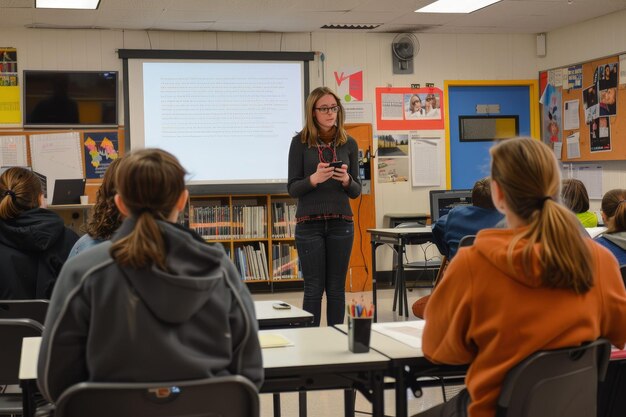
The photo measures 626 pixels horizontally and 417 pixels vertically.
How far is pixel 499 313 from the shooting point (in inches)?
70.4

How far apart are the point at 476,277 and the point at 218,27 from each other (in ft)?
20.6

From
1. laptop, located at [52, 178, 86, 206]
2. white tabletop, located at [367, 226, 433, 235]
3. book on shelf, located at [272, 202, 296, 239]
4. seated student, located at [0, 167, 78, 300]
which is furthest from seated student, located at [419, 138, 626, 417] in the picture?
book on shelf, located at [272, 202, 296, 239]

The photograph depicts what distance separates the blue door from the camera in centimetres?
854

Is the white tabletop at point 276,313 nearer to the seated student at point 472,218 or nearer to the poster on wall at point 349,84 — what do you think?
the seated student at point 472,218

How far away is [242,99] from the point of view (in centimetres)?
775

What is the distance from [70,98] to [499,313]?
647cm

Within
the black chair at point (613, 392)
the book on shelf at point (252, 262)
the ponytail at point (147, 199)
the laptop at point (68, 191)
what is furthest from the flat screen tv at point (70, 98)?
the ponytail at point (147, 199)

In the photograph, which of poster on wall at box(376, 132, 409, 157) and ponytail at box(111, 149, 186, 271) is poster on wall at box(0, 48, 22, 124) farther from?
ponytail at box(111, 149, 186, 271)

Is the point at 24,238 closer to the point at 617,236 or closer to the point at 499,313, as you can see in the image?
the point at 499,313

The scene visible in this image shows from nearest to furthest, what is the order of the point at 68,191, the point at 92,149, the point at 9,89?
the point at 68,191, the point at 9,89, the point at 92,149

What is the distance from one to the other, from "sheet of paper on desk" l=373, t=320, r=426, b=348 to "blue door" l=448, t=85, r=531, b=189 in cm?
623

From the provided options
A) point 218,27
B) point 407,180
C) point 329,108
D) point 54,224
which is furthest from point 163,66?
point 54,224

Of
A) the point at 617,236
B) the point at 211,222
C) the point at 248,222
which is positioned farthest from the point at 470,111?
the point at 617,236

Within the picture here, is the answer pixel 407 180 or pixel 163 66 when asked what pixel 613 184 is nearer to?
pixel 407 180
